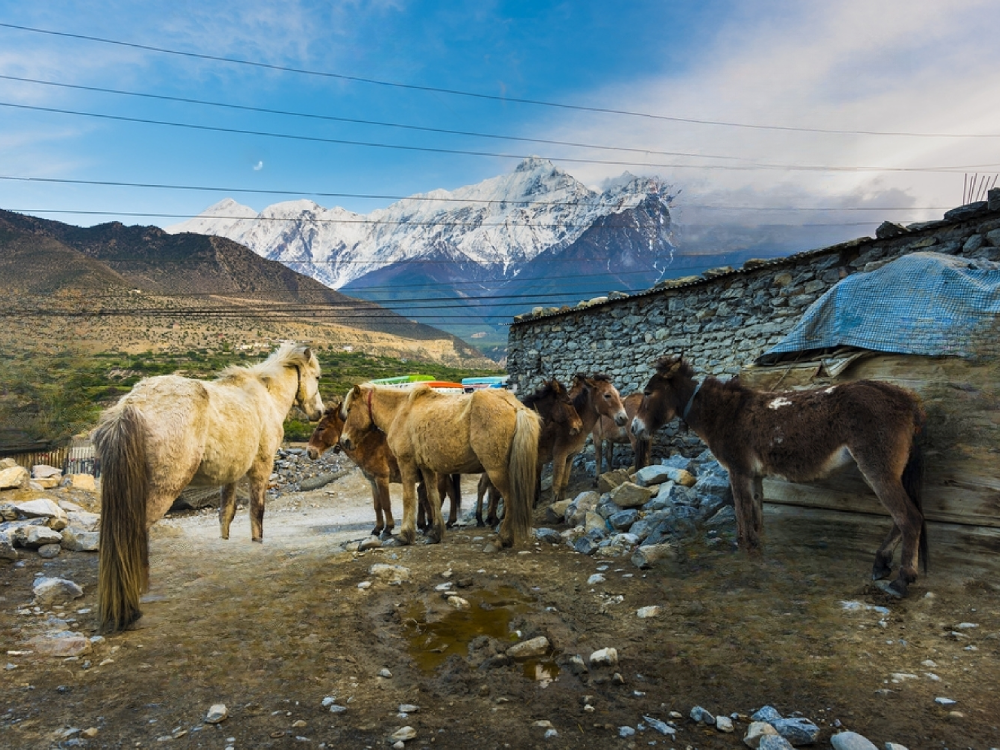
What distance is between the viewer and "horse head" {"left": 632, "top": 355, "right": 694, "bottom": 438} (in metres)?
6.20

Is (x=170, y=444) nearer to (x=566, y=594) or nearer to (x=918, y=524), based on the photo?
(x=566, y=594)

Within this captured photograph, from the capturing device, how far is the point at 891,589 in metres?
4.34

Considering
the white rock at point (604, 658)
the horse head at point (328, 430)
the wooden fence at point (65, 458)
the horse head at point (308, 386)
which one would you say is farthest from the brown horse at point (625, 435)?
the wooden fence at point (65, 458)

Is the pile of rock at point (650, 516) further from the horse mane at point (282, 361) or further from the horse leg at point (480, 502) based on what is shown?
the horse mane at point (282, 361)

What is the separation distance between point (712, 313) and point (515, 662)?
9.39 meters

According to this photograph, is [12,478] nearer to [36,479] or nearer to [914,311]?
[36,479]

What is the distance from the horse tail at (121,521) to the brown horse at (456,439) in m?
3.40

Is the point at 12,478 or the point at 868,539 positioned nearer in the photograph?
the point at 868,539

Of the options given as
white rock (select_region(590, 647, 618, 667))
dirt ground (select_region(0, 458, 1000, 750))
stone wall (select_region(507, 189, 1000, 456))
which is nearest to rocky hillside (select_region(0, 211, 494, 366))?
stone wall (select_region(507, 189, 1000, 456))

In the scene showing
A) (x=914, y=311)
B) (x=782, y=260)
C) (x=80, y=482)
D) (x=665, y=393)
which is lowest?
(x=80, y=482)

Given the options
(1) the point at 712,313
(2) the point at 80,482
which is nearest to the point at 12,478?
(2) the point at 80,482

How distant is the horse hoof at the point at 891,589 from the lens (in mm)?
4289

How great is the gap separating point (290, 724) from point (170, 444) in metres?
2.74

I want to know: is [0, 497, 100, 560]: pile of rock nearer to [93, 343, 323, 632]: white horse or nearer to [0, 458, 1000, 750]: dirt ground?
[0, 458, 1000, 750]: dirt ground
